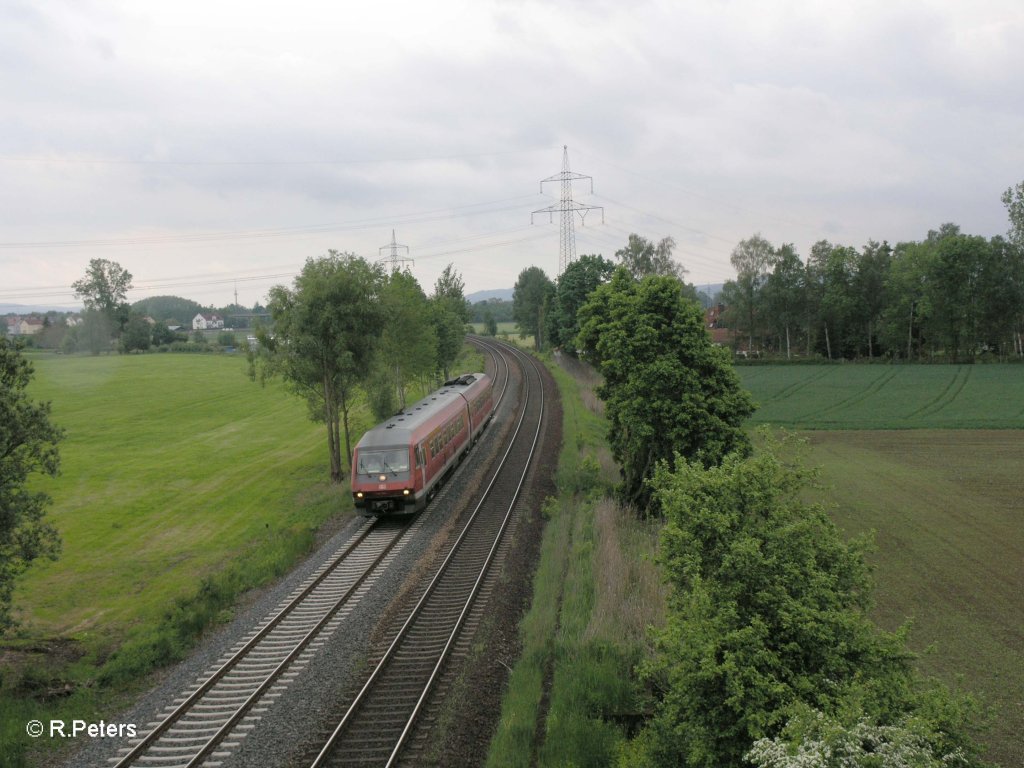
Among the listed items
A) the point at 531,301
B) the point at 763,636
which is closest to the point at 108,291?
the point at 531,301

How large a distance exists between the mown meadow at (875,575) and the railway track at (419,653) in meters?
1.51

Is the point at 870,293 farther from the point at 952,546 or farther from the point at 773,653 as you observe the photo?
the point at 773,653

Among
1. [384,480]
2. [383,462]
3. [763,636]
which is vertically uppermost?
[383,462]

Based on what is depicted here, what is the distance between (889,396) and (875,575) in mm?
44016

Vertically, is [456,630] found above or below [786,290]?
below

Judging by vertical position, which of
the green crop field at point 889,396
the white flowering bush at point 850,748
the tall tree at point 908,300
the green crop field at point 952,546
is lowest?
A: the green crop field at point 952,546

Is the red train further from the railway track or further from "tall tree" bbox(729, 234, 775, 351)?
"tall tree" bbox(729, 234, 775, 351)

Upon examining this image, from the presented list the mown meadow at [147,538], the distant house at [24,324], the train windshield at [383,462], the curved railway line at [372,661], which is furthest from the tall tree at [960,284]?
the distant house at [24,324]

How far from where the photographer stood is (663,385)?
2364 centimetres

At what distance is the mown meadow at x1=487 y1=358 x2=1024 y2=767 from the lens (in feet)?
40.1

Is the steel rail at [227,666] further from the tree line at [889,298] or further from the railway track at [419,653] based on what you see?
the tree line at [889,298]

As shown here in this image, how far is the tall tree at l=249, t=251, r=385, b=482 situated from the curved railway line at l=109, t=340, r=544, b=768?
895 centimetres

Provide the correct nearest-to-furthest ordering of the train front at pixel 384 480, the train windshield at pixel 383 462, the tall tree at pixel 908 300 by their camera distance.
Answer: the train front at pixel 384 480 → the train windshield at pixel 383 462 → the tall tree at pixel 908 300

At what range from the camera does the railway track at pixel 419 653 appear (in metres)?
11.3
